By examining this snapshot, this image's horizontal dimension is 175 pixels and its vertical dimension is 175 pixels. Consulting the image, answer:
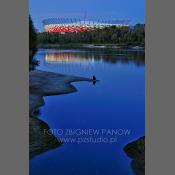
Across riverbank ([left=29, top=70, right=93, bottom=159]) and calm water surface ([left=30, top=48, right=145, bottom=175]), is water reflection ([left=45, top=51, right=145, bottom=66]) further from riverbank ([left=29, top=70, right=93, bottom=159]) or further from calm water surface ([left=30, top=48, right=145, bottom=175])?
riverbank ([left=29, top=70, right=93, bottom=159])

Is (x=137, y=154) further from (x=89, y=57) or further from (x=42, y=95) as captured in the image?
(x=42, y=95)

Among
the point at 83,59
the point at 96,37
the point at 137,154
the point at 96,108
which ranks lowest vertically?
the point at 137,154

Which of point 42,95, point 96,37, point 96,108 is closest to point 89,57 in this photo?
point 96,37

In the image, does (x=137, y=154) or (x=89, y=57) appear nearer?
(x=137, y=154)

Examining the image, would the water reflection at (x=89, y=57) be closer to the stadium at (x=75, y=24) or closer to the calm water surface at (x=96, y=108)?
the calm water surface at (x=96, y=108)

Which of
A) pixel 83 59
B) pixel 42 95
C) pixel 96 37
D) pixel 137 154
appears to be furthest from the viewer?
pixel 42 95

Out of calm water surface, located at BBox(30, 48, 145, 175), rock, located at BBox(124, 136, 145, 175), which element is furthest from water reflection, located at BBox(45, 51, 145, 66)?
rock, located at BBox(124, 136, 145, 175)
